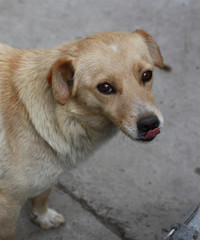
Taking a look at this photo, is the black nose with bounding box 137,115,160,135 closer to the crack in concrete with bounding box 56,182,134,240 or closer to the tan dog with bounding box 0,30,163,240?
the tan dog with bounding box 0,30,163,240

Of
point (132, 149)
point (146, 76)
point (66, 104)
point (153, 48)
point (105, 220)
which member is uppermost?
point (153, 48)

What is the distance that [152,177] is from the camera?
382 cm

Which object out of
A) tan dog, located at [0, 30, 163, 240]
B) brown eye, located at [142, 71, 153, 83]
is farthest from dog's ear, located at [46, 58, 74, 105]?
brown eye, located at [142, 71, 153, 83]

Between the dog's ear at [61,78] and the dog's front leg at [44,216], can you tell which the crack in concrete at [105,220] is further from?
the dog's ear at [61,78]

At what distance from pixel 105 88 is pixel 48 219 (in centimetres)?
158

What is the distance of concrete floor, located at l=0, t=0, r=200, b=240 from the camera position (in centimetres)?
341

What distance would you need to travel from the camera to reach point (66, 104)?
2525mm

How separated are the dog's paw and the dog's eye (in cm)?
154

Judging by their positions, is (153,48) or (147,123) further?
(153,48)

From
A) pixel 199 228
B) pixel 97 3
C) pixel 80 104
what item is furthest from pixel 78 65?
pixel 97 3

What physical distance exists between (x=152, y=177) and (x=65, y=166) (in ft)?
4.59

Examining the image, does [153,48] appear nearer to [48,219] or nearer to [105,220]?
[105,220]

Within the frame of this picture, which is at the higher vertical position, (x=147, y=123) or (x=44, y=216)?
(x=147, y=123)

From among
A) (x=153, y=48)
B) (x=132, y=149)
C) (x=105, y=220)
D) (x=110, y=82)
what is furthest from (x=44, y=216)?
(x=153, y=48)
